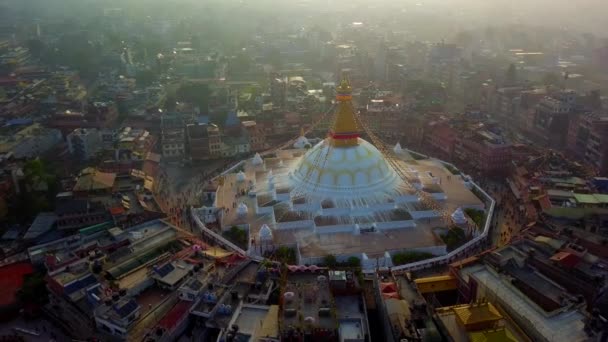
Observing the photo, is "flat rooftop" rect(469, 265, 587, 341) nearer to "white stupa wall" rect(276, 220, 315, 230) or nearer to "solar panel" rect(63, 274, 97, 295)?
"white stupa wall" rect(276, 220, 315, 230)

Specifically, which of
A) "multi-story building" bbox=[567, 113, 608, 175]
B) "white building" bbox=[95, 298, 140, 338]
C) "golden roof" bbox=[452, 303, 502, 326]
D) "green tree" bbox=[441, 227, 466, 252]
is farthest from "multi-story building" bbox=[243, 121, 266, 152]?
"golden roof" bbox=[452, 303, 502, 326]

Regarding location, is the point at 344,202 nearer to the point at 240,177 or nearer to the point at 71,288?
the point at 240,177

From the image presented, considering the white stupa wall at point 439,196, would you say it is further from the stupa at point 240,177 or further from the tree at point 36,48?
the tree at point 36,48

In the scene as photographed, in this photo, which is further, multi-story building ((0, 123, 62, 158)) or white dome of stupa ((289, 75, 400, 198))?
multi-story building ((0, 123, 62, 158))

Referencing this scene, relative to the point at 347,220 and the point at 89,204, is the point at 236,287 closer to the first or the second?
the point at 347,220

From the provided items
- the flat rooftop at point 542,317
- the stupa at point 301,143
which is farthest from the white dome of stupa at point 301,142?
the flat rooftop at point 542,317

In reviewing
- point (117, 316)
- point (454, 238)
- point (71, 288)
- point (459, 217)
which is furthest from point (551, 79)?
point (71, 288)
